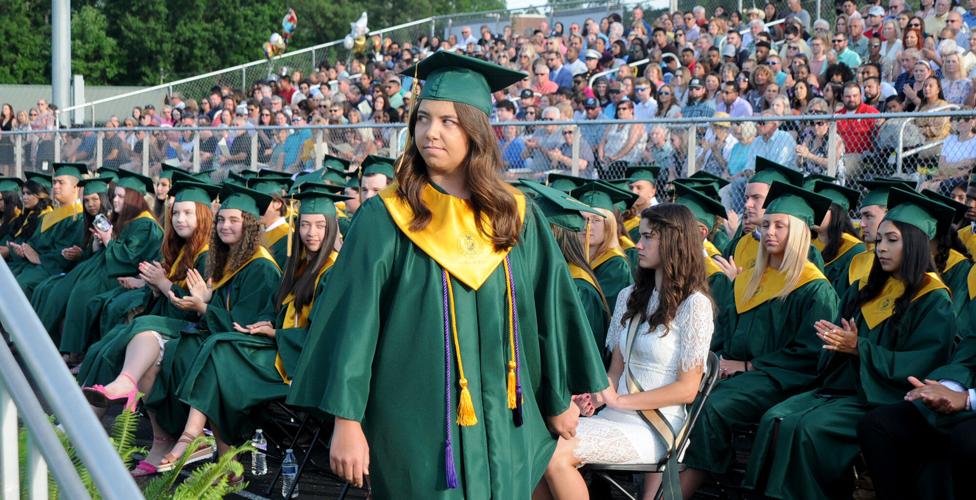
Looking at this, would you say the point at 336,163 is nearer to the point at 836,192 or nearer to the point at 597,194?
the point at 597,194

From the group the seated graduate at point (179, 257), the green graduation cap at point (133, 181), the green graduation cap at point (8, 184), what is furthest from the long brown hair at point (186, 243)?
the green graduation cap at point (8, 184)

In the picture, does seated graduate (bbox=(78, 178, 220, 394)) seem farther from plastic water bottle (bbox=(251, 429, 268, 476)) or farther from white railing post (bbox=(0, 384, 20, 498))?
white railing post (bbox=(0, 384, 20, 498))

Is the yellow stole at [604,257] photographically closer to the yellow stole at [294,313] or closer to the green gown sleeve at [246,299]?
the yellow stole at [294,313]

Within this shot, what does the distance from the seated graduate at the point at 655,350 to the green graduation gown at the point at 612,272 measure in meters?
1.71

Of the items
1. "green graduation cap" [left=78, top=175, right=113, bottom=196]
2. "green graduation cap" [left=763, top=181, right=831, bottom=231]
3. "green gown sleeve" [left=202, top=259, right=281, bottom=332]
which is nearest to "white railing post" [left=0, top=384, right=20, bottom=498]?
"green gown sleeve" [left=202, top=259, right=281, bottom=332]

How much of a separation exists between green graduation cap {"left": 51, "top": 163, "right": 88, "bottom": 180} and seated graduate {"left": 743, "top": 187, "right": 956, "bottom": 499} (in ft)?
26.6

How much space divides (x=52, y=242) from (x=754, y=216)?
23.1 ft

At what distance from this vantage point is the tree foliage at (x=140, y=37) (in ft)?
137

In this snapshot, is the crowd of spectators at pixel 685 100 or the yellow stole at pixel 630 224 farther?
the crowd of spectators at pixel 685 100

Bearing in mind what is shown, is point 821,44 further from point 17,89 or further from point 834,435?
point 17,89

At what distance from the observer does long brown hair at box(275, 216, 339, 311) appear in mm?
6684

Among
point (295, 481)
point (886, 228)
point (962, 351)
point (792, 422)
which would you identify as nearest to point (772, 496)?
point (792, 422)

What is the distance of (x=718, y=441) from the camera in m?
5.62

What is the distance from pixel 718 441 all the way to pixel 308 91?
15.8 m
